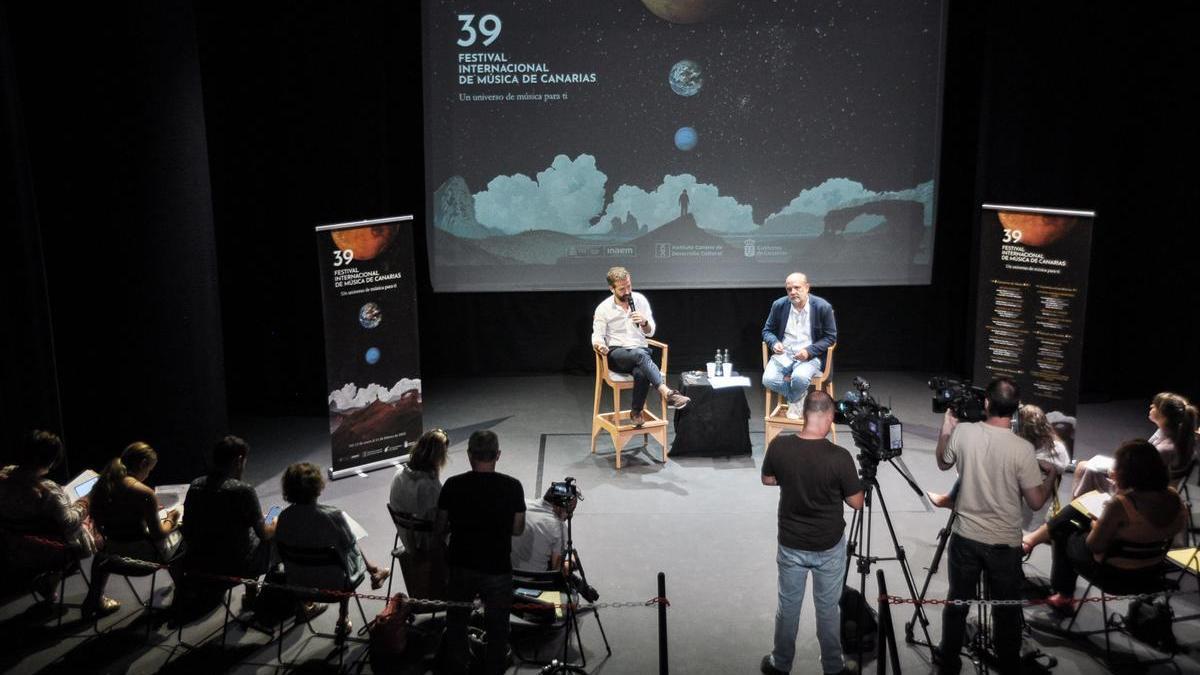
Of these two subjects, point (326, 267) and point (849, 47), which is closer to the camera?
point (326, 267)

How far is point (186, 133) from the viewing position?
22.4 ft

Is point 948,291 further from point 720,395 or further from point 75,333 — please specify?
point 75,333

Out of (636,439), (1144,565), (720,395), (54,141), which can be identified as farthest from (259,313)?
(1144,565)

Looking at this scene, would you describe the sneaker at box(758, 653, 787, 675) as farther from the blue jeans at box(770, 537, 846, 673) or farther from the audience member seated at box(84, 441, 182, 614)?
the audience member seated at box(84, 441, 182, 614)

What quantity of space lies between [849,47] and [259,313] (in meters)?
5.42

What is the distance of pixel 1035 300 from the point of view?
6703 millimetres

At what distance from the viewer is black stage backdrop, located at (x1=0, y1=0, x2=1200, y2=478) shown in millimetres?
6953

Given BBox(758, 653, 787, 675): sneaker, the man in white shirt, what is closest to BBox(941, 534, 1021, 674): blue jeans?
BBox(758, 653, 787, 675): sneaker

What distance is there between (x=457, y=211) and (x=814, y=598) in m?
5.66

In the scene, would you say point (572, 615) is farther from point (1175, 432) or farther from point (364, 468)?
point (1175, 432)

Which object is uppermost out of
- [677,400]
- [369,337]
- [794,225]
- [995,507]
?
[794,225]

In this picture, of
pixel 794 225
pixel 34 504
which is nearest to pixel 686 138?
pixel 794 225

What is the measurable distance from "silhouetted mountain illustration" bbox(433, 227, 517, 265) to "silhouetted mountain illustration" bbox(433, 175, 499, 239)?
53 mm

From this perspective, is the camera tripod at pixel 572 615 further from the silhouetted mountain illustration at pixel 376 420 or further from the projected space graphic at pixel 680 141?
the projected space graphic at pixel 680 141
